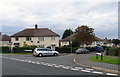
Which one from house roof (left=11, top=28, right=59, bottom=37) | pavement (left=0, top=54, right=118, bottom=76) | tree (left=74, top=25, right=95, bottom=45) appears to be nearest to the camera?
pavement (left=0, top=54, right=118, bottom=76)

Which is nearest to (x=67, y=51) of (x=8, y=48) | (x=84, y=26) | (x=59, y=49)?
(x=59, y=49)

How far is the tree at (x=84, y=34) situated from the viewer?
153 feet

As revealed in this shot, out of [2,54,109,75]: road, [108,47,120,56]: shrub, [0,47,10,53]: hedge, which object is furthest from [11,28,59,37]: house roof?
[2,54,109,75]: road

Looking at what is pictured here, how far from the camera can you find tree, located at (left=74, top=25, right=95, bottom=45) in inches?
1834

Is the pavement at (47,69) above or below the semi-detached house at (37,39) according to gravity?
below

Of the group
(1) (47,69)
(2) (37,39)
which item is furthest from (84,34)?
(1) (47,69)

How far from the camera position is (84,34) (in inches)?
1825

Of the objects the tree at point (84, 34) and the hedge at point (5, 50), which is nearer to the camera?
the hedge at point (5, 50)

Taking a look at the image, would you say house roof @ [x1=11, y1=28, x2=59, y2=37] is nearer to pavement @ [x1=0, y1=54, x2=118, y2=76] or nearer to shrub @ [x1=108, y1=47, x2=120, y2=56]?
shrub @ [x1=108, y1=47, x2=120, y2=56]

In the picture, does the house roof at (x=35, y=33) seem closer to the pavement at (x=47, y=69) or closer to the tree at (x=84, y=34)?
the tree at (x=84, y=34)

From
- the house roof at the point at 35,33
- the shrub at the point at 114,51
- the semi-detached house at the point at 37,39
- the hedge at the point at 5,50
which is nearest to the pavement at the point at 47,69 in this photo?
the shrub at the point at 114,51

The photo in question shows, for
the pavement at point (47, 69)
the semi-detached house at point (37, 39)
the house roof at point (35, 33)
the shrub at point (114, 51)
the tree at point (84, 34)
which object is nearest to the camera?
the pavement at point (47, 69)

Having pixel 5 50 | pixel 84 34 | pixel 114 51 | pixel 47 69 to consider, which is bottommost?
pixel 47 69

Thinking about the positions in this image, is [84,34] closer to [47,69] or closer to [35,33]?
[35,33]
